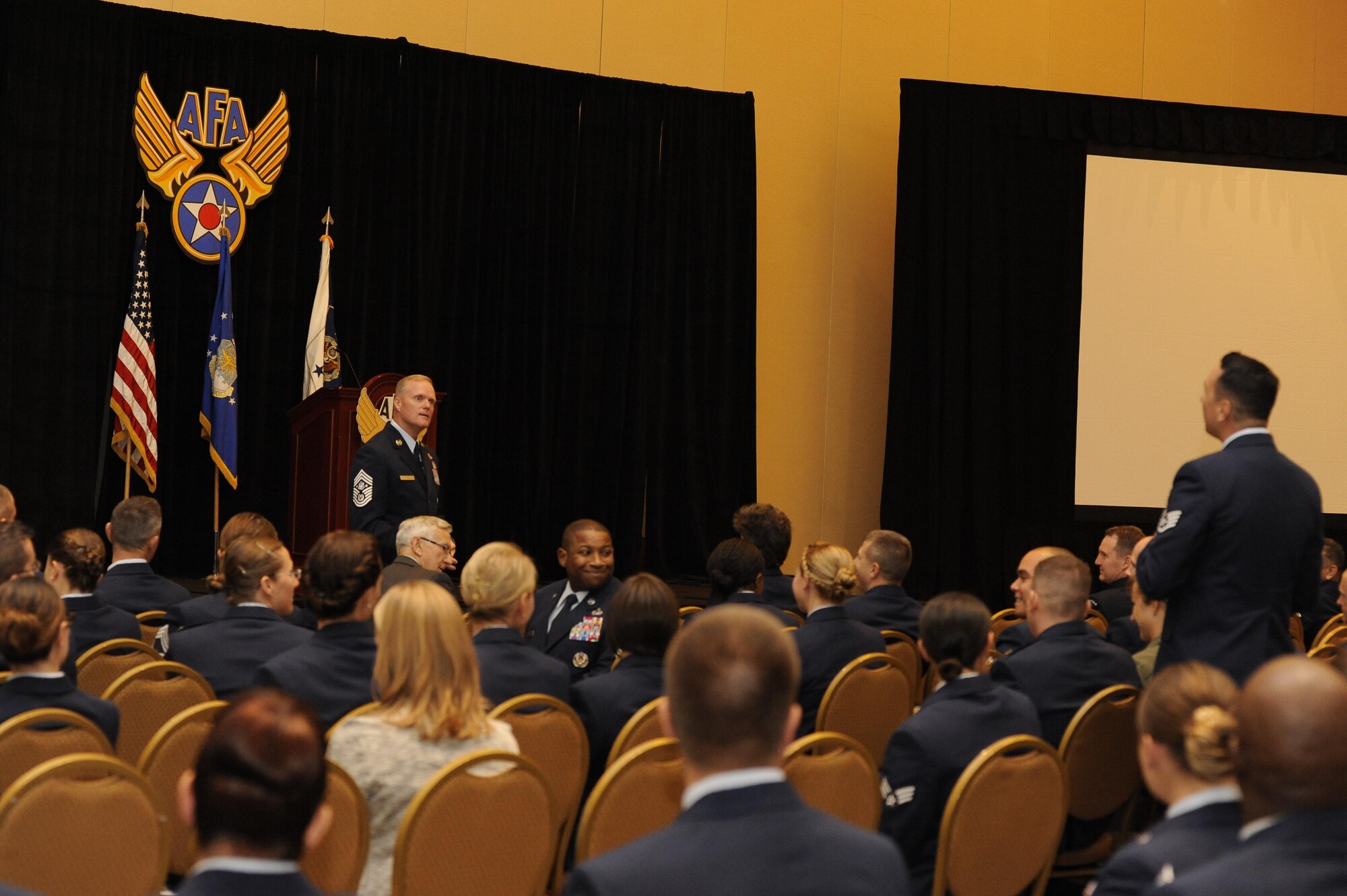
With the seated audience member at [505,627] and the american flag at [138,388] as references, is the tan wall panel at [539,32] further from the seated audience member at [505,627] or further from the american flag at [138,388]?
the seated audience member at [505,627]

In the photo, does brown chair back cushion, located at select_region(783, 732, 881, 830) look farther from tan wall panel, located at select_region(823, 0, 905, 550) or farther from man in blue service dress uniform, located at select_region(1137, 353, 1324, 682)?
tan wall panel, located at select_region(823, 0, 905, 550)

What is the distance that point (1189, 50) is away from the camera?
37.0ft

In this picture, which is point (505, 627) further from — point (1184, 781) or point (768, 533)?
point (768, 533)

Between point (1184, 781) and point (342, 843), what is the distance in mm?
1432

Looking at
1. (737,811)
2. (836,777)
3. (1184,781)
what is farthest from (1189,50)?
(737,811)

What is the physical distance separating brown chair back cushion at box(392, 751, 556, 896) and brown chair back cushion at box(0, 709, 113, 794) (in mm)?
684

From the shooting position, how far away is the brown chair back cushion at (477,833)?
7.98 feet

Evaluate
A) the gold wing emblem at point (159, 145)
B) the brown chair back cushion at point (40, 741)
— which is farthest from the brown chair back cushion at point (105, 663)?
the gold wing emblem at point (159, 145)

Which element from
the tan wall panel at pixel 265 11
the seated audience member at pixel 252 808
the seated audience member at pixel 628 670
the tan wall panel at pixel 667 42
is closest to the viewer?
the seated audience member at pixel 252 808

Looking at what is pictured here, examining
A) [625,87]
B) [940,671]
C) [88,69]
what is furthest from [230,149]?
[940,671]

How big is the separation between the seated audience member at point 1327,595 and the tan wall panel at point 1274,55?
18.4ft

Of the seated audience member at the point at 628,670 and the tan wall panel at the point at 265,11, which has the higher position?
the tan wall panel at the point at 265,11

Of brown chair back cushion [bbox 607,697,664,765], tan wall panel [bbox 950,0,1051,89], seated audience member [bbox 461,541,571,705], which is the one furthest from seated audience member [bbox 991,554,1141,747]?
tan wall panel [bbox 950,0,1051,89]

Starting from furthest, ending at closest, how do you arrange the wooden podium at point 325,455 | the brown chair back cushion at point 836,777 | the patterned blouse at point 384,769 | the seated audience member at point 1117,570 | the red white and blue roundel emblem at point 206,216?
1. the red white and blue roundel emblem at point 206,216
2. the wooden podium at point 325,455
3. the seated audience member at point 1117,570
4. the brown chair back cushion at point 836,777
5. the patterned blouse at point 384,769
